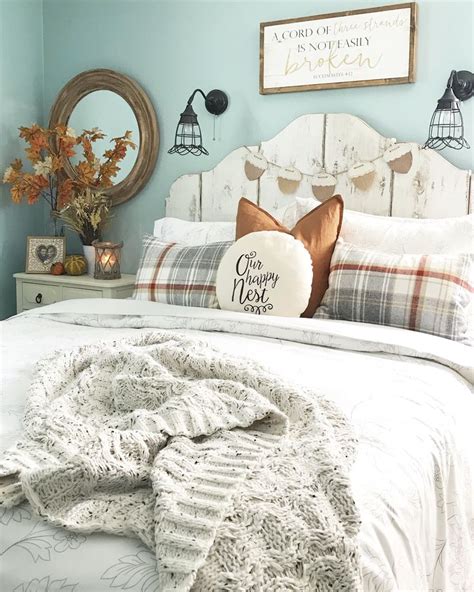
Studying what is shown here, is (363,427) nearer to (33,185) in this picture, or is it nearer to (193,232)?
(193,232)

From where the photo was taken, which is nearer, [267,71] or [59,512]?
[59,512]

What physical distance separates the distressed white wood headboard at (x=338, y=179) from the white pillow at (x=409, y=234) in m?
0.15

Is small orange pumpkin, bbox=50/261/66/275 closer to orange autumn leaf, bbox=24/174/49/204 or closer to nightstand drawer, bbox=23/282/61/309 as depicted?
nightstand drawer, bbox=23/282/61/309

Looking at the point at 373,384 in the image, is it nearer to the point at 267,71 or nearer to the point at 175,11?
the point at 267,71

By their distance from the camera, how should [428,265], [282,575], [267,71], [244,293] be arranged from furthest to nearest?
[267,71] → [244,293] → [428,265] → [282,575]

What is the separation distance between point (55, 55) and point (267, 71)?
4.49ft

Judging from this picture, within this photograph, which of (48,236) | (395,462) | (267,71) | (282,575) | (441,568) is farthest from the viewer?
(48,236)

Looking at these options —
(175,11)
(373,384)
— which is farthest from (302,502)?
(175,11)

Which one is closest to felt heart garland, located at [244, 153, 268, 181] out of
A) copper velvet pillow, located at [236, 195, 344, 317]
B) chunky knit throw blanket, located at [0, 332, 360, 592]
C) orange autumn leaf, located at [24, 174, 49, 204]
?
copper velvet pillow, located at [236, 195, 344, 317]

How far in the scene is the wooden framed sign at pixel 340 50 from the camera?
268 cm

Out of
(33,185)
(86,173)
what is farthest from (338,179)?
(33,185)

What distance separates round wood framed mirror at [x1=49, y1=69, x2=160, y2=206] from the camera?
11.0 feet

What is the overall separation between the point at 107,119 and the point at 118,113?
8 centimetres

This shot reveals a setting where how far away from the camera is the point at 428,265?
2.15 meters
